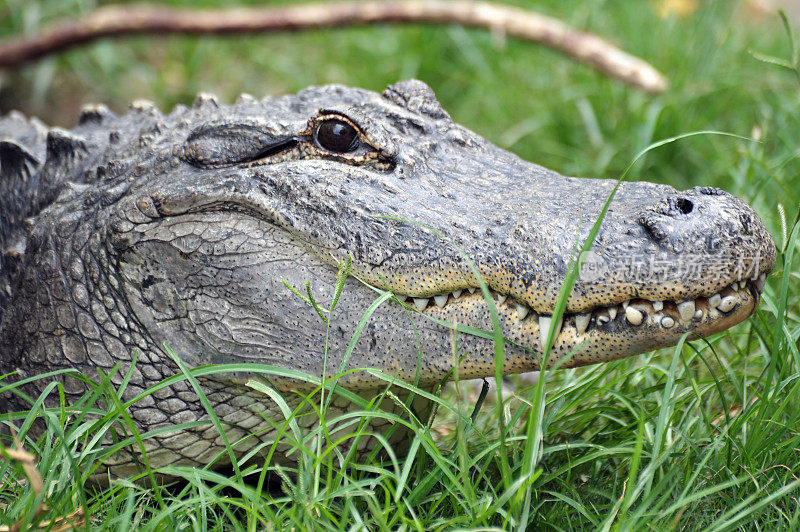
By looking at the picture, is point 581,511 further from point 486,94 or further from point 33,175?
point 486,94

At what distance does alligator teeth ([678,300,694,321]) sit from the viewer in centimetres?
191

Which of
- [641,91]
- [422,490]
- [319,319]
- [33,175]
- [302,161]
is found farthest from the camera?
[641,91]

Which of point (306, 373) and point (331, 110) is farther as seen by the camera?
point (331, 110)

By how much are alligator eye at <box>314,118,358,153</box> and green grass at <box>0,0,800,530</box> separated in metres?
0.81

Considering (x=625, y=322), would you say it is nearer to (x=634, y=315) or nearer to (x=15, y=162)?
(x=634, y=315)

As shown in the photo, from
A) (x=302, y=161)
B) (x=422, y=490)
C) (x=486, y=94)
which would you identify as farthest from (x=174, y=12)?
(x=422, y=490)

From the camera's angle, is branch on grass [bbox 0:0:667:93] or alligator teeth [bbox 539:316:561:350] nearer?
alligator teeth [bbox 539:316:561:350]

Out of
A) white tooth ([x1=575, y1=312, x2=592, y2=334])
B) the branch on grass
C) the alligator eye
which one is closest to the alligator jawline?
white tooth ([x1=575, y1=312, x2=592, y2=334])

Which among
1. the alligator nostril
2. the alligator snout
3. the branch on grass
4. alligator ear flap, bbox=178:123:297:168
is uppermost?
the branch on grass

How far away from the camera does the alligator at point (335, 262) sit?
1.96 metres

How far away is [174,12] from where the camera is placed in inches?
222

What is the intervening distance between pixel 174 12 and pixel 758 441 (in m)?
5.05

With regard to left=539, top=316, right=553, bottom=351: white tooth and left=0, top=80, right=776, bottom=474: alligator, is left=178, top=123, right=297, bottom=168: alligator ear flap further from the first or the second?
left=539, top=316, right=553, bottom=351: white tooth

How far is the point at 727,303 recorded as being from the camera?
194 cm
